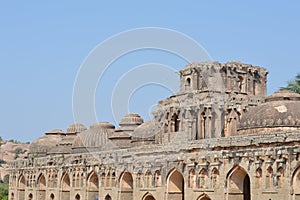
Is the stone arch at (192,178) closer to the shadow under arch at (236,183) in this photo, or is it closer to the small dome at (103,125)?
the shadow under arch at (236,183)

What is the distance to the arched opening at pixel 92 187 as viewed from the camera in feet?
171

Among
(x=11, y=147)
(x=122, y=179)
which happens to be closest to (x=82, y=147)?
(x=122, y=179)

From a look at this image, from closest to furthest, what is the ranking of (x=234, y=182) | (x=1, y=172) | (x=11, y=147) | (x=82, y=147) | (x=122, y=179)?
(x=234, y=182) < (x=122, y=179) < (x=82, y=147) < (x=1, y=172) < (x=11, y=147)

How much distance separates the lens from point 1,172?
130 m

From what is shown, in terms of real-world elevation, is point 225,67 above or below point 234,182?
above

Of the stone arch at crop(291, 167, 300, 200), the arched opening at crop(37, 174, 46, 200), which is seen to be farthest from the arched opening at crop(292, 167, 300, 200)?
the arched opening at crop(37, 174, 46, 200)

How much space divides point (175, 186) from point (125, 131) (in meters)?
16.4

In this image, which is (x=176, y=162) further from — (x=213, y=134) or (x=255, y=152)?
(x=255, y=152)

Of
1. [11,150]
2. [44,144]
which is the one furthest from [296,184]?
[11,150]

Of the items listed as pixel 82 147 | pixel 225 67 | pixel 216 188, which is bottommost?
pixel 216 188

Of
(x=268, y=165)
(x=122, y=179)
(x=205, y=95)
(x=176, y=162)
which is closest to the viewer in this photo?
(x=268, y=165)

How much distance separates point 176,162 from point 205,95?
22.0 feet

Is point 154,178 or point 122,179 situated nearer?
point 154,178

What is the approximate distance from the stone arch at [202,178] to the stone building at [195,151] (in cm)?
7
